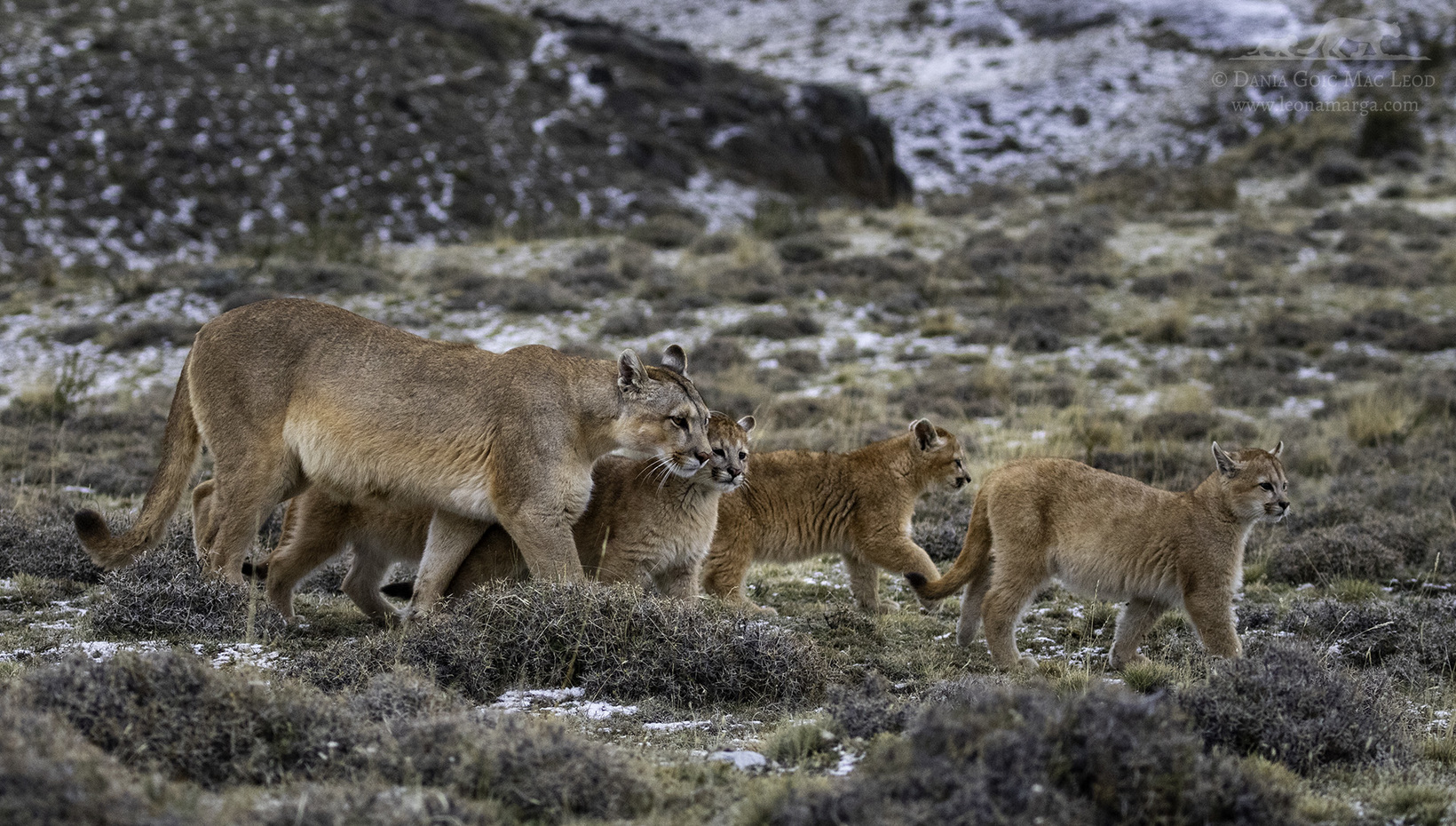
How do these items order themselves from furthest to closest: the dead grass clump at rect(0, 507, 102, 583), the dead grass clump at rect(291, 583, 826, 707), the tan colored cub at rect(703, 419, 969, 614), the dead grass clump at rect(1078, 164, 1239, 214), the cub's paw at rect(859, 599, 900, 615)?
1. the dead grass clump at rect(1078, 164, 1239, 214)
2. the cub's paw at rect(859, 599, 900, 615)
3. the tan colored cub at rect(703, 419, 969, 614)
4. the dead grass clump at rect(0, 507, 102, 583)
5. the dead grass clump at rect(291, 583, 826, 707)

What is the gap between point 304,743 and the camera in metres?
4.26

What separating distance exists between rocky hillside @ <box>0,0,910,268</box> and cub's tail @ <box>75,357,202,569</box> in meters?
15.9

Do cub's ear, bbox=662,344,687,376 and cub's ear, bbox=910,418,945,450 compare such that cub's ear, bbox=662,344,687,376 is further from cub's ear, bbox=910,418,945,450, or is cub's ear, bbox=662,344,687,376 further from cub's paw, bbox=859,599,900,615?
cub's paw, bbox=859,599,900,615

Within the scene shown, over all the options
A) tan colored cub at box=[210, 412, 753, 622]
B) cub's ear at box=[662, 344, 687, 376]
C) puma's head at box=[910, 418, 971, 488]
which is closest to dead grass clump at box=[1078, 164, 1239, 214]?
puma's head at box=[910, 418, 971, 488]

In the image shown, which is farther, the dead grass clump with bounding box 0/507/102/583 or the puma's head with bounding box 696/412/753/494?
the dead grass clump with bounding box 0/507/102/583

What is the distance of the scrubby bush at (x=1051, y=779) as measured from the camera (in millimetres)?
3693

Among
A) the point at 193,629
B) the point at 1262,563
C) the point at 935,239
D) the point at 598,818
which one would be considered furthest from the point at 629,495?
the point at 935,239

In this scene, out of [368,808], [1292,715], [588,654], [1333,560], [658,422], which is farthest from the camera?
[1333,560]

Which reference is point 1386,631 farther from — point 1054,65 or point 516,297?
point 1054,65

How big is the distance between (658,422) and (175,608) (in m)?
3.02

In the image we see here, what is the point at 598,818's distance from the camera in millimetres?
3969

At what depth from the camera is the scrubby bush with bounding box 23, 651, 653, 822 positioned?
4.01 meters

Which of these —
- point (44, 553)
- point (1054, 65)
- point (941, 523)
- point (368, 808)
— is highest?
point (1054, 65)

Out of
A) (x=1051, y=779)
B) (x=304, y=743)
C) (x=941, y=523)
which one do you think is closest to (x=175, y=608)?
(x=304, y=743)
